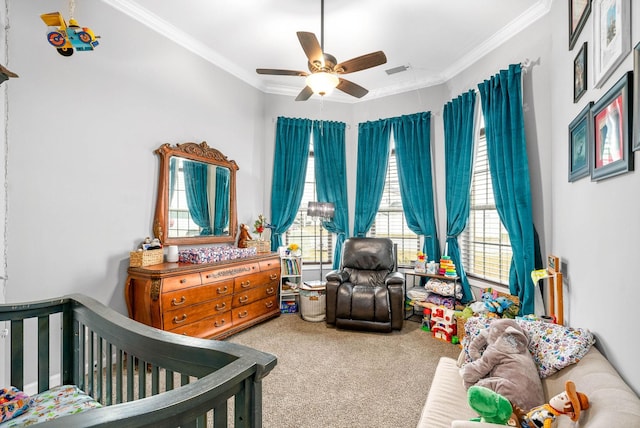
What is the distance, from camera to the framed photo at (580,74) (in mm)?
1844

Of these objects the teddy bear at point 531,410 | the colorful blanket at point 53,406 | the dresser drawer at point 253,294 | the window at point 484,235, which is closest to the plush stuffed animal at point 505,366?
the teddy bear at point 531,410

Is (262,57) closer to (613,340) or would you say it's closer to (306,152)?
(306,152)

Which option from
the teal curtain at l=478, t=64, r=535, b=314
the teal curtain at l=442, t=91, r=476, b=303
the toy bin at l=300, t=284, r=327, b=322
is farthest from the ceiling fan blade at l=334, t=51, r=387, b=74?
the toy bin at l=300, t=284, r=327, b=322

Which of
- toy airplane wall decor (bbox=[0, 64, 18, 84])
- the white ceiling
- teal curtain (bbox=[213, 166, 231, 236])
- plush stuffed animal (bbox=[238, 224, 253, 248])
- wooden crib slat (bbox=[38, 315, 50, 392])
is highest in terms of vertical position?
the white ceiling

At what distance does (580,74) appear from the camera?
6.29 feet

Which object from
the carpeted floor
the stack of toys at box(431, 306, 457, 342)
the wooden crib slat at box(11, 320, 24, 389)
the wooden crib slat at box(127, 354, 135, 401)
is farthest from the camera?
the stack of toys at box(431, 306, 457, 342)

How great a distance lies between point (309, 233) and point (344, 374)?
2446 millimetres

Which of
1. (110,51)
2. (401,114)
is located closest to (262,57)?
(110,51)

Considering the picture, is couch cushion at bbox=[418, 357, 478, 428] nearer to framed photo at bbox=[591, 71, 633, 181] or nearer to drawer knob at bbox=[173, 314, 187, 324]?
framed photo at bbox=[591, 71, 633, 181]

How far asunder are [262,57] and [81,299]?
3.23m

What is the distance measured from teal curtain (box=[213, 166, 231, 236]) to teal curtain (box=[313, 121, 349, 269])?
1339mm

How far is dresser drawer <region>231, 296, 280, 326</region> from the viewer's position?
3247 mm

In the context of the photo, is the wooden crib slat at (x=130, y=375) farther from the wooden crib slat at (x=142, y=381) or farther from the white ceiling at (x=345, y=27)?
the white ceiling at (x=345, y=27)

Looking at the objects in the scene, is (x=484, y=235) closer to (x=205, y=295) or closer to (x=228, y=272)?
(x=228, y=272)
